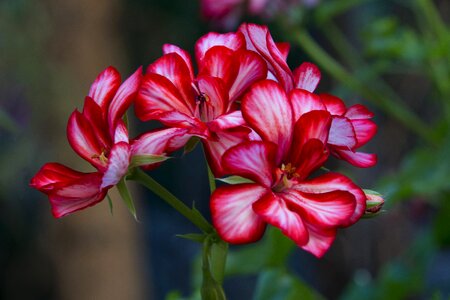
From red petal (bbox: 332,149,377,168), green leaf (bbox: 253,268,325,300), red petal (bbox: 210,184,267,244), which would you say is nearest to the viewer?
red petal (bbox: 210,184,267,244)

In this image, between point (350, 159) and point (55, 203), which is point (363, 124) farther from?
point (55, 203)

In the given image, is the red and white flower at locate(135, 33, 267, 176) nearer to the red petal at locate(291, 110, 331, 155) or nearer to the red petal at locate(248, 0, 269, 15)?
the red petal at locate(291, 110, 331, 155)

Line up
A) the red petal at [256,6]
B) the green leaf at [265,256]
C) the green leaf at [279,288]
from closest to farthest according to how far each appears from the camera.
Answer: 1. the green leaf at [279,288]
2. the green leaf at [265,256]
3. the red petal at [256,6]

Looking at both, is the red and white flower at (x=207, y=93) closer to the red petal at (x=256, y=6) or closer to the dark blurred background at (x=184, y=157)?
the dark blurred background at (x=184, y=157)

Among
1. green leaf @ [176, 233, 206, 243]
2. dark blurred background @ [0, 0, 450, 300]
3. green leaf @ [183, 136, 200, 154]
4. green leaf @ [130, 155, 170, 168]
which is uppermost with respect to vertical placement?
green leaf @ [130, 155, 170, 168]

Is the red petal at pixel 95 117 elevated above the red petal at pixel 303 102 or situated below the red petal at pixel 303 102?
above

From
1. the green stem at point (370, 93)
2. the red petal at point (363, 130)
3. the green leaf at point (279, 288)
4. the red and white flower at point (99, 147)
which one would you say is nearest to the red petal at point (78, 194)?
the red and white flower at point (99, 147)

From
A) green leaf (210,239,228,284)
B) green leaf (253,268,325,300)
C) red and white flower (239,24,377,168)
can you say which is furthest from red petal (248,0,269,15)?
green leaf (210,239,228,284)
